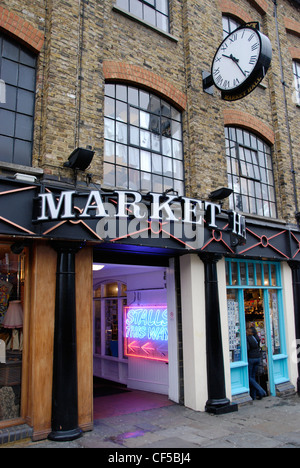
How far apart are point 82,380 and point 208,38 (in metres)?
8.85

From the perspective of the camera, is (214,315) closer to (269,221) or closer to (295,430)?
(295,430)

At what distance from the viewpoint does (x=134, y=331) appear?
9.92m

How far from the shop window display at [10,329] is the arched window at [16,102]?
5.70 ft

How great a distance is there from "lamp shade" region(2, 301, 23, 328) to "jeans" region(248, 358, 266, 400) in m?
5.60

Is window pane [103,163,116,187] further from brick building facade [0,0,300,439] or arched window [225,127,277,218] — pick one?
arched window [225,127,277,218]

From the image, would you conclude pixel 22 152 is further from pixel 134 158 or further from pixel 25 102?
pixel 134 158

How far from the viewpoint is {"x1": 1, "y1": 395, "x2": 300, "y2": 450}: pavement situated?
222 inches

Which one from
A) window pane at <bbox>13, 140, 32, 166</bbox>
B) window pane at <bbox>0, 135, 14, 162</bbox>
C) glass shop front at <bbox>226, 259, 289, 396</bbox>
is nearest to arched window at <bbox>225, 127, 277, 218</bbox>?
glass shop front at <bbox>226, 259, 289, 396</bbox>

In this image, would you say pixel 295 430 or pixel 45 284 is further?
pixel 295 430

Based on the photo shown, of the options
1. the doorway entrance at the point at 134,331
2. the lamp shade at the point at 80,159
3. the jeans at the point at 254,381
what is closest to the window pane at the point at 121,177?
the lamp shade at the point at 80,159

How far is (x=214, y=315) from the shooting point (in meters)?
7.96

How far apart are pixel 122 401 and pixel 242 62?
26.2 feet

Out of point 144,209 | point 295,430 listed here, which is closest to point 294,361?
point 295,430

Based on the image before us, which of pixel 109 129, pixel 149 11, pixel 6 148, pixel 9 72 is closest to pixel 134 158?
pixel 109 129
